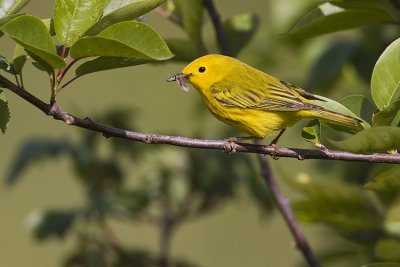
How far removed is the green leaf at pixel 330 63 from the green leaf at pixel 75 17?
1.84 metres

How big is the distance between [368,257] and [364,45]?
43.8 inches

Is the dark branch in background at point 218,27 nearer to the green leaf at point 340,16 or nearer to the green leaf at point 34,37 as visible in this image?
the green leaf at point 340,16

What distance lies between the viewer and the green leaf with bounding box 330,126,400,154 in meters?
1.92

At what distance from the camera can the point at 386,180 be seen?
7.16ft

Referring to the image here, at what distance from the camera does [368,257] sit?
10.1ft

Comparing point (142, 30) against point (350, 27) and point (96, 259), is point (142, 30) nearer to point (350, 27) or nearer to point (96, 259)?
point (350, 27)

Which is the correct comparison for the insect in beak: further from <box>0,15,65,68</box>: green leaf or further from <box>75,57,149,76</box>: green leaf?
<box>0,15,65,68</box>: green leaf

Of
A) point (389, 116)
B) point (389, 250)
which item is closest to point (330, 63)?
point (389, 250)

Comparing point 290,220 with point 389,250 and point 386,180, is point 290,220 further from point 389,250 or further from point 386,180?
point 386,180

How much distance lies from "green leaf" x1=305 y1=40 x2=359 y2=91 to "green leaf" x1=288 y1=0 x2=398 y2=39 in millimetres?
941

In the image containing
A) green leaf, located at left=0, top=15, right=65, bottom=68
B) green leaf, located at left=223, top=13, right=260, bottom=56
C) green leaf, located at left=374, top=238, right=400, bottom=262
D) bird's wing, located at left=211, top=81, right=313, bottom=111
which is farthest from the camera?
green leaf, located at left=223, top=13, right=260, bottom=56

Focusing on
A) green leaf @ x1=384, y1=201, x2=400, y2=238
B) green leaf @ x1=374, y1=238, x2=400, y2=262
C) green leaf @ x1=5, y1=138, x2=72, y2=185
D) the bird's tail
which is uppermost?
the bird's tail

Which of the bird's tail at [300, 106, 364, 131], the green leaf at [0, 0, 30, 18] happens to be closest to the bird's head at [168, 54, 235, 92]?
the bird's tail at [300, 106, 364, 131]

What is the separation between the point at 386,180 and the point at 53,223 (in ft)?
5.90
